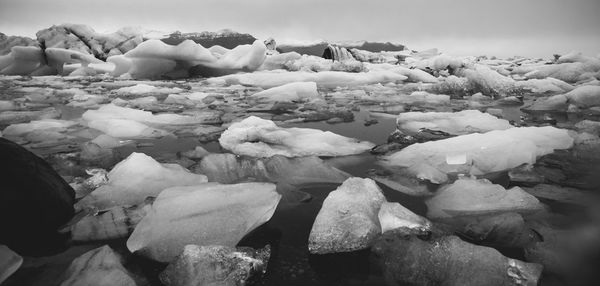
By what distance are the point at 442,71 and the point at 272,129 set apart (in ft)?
31.2

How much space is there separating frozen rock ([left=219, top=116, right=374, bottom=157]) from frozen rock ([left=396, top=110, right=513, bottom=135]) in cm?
73

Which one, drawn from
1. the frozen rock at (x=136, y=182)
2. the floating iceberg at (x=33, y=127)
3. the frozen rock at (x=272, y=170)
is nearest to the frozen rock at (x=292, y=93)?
the floating iceberg at (x=33, y=127)

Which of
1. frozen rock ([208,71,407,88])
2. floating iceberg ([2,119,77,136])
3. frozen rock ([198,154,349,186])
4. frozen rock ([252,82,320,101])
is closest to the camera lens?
frozen rock ([198,154,349,186])

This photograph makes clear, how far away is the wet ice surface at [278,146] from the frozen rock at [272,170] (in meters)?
0.09

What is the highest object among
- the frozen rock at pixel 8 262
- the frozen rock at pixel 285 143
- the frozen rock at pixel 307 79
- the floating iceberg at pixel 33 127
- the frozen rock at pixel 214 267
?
the frozen rock at pixel 214 267

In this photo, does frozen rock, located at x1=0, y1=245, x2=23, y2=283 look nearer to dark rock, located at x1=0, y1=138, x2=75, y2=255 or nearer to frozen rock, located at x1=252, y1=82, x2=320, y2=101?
dark rock, located at x1=0, y1=138, x2=75, y2=255

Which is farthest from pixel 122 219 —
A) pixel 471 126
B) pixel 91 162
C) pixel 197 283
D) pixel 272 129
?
pixel 471 126

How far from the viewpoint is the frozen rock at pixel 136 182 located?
129 cm

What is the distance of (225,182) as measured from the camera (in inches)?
59.6

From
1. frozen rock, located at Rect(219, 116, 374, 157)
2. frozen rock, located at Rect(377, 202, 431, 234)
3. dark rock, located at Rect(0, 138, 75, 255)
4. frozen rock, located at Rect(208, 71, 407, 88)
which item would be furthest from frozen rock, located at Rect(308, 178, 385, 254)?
frozen rock, located at Rect(208, 71, 407, 88)

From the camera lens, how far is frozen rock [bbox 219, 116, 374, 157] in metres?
1.94

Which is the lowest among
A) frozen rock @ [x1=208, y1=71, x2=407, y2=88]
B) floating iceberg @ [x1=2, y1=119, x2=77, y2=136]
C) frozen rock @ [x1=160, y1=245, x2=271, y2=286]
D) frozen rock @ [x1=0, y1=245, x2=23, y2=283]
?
frozen rock @ [x1=208, y1=71, x2=407, y2=88]

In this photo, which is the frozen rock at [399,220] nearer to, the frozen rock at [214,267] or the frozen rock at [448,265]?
the frozen rock at [448,265]

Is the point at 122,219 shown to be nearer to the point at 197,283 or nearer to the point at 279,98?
the point at 197,283
